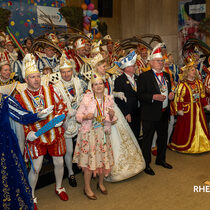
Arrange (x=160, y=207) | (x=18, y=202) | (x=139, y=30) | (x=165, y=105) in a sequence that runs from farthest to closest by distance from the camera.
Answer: (x=139, y=30) < (x=165, y=105) < (x=160, y=207) < (x=18, y=202)

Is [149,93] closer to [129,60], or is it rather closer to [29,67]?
[129,60]

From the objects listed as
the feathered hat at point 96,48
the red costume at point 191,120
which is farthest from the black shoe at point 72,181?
the feathered hat at point 96,48

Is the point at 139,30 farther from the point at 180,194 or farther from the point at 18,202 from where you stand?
the point at 18,202

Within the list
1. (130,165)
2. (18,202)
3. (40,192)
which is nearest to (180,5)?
(130,165)

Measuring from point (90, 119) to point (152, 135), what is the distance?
1.25m

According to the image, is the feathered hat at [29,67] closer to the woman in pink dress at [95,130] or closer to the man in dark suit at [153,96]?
the woman in pink dress at [95,130]

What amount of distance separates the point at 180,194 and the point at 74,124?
1.59 metres

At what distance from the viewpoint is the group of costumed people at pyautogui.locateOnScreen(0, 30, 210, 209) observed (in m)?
2.44

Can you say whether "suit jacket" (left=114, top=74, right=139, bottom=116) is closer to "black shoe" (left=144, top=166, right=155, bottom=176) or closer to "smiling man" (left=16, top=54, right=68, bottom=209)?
"black shoe" (left=144, top=166, right=155, bottom=176)

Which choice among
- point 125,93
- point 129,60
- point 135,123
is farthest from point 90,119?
point 135,123

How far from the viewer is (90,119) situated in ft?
9.61

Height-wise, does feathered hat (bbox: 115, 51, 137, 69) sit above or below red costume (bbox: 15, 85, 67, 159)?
above

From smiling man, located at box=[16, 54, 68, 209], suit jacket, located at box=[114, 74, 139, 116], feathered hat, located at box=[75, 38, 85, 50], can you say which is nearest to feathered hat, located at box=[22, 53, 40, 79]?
smiling man, located at box=[16, 54, 68, 209]

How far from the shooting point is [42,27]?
9.47 metres
